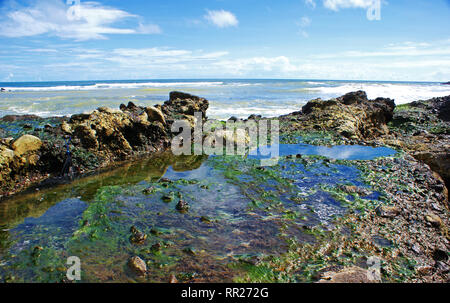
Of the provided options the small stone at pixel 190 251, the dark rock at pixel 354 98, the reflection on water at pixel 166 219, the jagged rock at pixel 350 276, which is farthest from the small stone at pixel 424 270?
the dark rock at pixel 354 98

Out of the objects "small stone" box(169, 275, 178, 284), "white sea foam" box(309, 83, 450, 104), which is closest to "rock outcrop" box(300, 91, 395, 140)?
"small stone" box(169, 275, 178, 284)

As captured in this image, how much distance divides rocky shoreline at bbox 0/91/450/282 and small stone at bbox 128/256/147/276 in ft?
4.46

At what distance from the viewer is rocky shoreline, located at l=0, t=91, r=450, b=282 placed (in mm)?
3805

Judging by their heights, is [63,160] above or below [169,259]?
above

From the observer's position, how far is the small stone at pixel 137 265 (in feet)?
11.3

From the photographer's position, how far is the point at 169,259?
148 inches

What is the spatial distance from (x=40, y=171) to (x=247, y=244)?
577 cm

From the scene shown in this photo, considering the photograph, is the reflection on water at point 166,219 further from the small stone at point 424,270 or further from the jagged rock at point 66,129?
the jagged rock at point 66,129

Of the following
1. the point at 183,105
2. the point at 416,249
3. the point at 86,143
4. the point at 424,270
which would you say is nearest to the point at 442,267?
the point at 424,270

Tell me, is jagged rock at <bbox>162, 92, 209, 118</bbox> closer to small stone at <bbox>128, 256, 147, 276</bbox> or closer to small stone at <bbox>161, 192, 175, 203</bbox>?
small stone at <bbox>161, 192, 175, 203</bbox>
